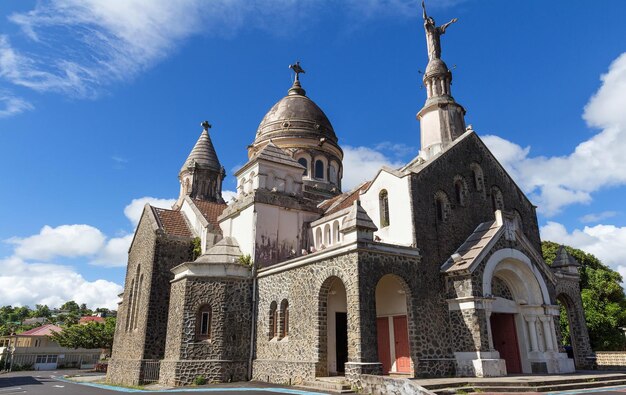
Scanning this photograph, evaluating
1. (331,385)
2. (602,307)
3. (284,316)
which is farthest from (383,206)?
(602,307)

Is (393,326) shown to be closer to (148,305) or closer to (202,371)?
(202,371)

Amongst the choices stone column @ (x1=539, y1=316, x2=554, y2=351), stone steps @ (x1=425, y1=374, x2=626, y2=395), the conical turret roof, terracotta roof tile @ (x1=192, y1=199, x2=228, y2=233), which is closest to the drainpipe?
terracotta roof tile @ (x1=192, y1=199, x2=228, y2=233)

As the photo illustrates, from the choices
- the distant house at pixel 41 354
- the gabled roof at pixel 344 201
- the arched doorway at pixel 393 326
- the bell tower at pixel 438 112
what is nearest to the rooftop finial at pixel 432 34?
the bell tower at pixel 438 112

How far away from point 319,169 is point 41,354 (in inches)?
1732

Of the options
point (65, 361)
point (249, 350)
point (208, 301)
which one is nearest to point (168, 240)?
point (208, 301)

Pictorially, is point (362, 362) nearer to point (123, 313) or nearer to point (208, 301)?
point (208, 301)

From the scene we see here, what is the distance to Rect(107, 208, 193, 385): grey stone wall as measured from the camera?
877 inches

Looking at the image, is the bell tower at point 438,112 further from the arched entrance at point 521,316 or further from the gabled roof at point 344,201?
the arched entrance at point 521,316

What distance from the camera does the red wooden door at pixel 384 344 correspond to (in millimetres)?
18641

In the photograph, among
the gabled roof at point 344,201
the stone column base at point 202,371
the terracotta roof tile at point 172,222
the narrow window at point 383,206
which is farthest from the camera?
the terracotta roof tile at point 172,222

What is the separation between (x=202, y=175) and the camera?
113 feet

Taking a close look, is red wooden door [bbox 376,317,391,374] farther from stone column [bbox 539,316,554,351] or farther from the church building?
stone column [bbox 539,316,554,351]

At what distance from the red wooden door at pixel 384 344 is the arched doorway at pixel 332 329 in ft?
4.91

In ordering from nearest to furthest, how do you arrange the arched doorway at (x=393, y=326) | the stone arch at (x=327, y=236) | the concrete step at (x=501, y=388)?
the concrete step at (x=501, y=388) → the arched doorway at (x=393, y=326) → the stone arch at (x=327, y=236)
